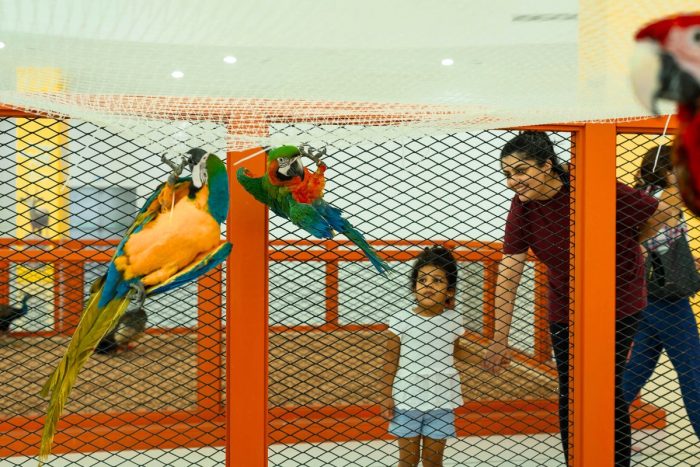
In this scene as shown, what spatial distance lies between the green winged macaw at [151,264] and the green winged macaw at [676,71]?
0.56m

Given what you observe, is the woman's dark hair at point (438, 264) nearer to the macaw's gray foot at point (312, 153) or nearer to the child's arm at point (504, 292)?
the child's arm at point (504, 292)

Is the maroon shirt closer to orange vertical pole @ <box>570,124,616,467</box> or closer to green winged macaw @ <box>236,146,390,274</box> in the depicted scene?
orange vertical pole @ <box>570,124,616,467</box>

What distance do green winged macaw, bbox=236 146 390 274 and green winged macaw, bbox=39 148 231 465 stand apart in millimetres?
102

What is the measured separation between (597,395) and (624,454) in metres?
0.24

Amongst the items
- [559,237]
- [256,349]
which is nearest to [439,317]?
[559,237]

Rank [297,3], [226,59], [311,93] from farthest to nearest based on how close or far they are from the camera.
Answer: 1. [311,93]
2. [226,59]
3. [297,3]

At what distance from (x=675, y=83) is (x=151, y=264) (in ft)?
2.17

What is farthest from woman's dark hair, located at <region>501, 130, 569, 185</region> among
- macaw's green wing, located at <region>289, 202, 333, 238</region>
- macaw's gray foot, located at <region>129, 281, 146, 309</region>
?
macaw's gray foot, located at <region>129, 281, 146, 309</region>

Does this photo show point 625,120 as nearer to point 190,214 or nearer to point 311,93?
point 311,93

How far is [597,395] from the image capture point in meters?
1.18

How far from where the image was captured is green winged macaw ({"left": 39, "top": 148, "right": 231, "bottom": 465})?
90 cm

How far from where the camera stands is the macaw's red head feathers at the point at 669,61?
0.59 meters

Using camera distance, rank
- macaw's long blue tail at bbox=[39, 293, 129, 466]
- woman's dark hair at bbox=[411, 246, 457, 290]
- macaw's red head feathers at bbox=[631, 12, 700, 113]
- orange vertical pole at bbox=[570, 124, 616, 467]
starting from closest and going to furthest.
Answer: macaw's red head feathers at bbox=[631, 12, 700, 113] < macaw's long blue tail at bbox=[39, 293, 129, 466] < orange vertical pole at bbox=[570, 124, 616, 467] < woman's dark hair at bbox=[411, 246, 457, 290]

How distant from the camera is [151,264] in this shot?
A: 2.96ft
